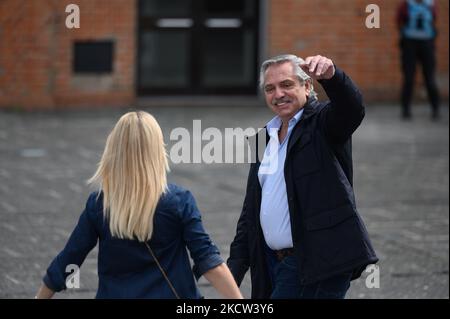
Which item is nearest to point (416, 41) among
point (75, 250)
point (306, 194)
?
point (306, 194)

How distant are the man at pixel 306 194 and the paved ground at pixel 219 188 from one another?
3.11 metres

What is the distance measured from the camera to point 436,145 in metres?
15.8

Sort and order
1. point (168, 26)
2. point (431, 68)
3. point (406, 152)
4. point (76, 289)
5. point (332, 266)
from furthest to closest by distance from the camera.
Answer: point (168, 26)
point (431, 68)
point (406, 152)
point (76, 289)
point (332, 266)

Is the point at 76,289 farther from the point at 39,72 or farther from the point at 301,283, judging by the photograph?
the point at 39,72

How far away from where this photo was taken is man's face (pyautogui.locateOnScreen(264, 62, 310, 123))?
19.2 ft

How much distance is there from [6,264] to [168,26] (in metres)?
9.90

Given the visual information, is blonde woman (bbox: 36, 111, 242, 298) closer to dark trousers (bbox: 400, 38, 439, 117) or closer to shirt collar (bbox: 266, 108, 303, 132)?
shirt collar (bbox: 266, 108, 303, 132)

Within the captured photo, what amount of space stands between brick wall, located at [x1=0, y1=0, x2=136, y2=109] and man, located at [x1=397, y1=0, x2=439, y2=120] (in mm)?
4153

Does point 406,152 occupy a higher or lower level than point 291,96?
lower

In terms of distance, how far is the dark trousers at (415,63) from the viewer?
17.3 m

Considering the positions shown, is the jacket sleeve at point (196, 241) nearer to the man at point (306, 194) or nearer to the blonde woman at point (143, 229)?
the blonde woman at point (143, 229)

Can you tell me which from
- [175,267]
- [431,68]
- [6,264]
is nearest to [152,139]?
[175,267]

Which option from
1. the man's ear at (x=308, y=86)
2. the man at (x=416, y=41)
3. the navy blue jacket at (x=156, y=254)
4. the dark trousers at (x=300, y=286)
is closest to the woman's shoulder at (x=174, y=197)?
the navy blue jacket at (x=156, y=254)
